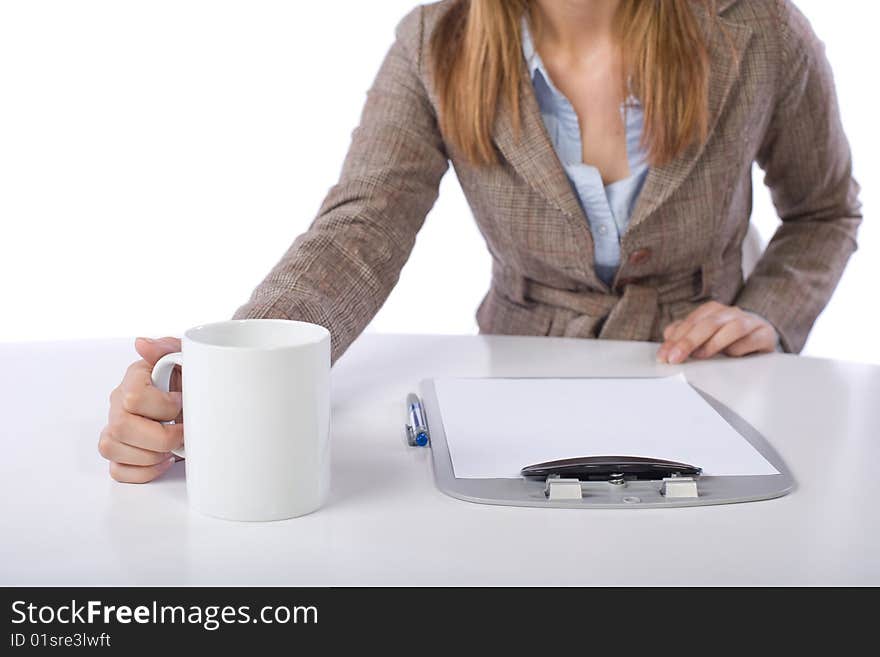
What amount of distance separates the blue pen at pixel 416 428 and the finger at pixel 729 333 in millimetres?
378

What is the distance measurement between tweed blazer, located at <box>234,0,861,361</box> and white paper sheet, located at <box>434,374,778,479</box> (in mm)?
253

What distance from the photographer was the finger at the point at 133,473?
67cm

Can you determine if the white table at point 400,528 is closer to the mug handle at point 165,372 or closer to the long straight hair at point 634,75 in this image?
the mug handle at point 165,372

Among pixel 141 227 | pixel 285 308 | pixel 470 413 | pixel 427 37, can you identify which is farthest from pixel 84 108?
pixel 470 413

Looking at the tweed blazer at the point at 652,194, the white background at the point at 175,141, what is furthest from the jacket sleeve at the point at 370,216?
the white background at the point at 175,141

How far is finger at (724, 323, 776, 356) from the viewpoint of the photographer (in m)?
1.04

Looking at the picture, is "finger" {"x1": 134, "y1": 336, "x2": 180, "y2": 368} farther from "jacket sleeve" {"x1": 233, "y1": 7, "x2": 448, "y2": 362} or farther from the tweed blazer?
the tweed blazer

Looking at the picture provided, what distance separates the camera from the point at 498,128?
1189 mm

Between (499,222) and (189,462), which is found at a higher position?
(499,222)

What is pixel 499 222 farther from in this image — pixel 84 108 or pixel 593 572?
pixel 84 108

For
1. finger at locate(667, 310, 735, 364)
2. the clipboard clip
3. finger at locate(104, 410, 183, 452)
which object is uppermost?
finger at locate(667, 310, 735, 364)

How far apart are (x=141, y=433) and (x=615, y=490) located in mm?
318

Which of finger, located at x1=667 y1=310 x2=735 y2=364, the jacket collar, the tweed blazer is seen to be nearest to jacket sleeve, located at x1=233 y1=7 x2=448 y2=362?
the tweed blazer

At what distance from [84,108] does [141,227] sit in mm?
300
